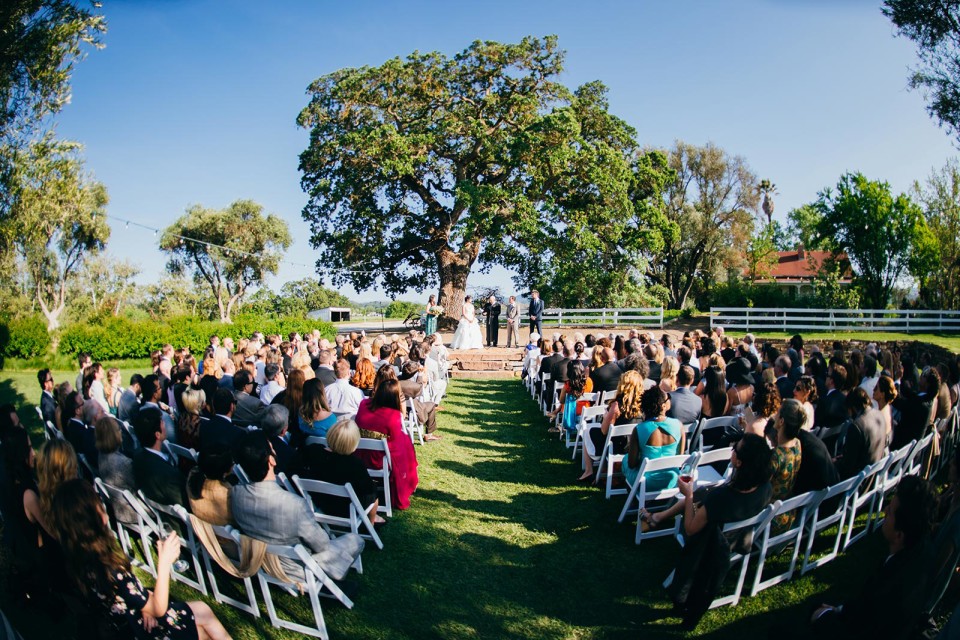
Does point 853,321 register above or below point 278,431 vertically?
above

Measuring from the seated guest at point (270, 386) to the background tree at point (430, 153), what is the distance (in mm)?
16470

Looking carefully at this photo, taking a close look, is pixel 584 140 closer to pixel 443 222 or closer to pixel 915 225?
pixel 443 222

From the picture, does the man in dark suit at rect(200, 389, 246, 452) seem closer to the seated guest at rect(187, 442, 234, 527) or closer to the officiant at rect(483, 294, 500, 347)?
the seated guest at rect(187, 442, 234, 527)

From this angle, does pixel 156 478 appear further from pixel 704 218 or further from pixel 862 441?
pixel 704 218

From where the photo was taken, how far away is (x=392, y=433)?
5.40 meters

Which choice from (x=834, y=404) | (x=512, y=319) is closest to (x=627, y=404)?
(x=834, y=404)

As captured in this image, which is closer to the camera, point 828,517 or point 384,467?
point 828,517

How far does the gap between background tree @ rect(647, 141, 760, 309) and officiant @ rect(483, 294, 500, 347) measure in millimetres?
21895

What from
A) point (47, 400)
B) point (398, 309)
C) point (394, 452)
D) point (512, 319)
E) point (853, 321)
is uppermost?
point (398, 309)

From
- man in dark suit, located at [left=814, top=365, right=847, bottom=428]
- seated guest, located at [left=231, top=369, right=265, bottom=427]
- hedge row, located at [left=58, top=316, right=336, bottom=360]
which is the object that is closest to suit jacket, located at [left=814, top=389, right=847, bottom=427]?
man in dark suit, located at [left=814, top=365, right=847, bottom=428]

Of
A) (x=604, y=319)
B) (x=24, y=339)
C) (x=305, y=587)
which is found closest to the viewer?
(x=305, y=587)

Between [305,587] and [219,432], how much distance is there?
→ 2.15 meters

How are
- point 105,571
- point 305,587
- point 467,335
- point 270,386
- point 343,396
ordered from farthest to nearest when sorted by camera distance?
point 467,335 → point 270,386 → point 343,396 → point 305,587 → point 105,571

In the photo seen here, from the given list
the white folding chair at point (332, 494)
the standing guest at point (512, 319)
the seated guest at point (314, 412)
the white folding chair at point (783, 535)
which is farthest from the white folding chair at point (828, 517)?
the standing guest at point (512, 319)
